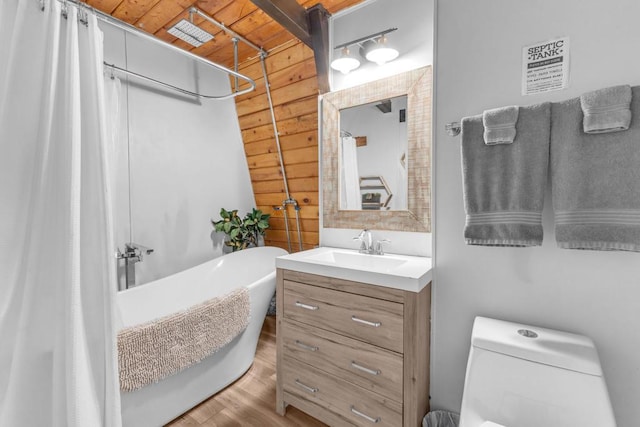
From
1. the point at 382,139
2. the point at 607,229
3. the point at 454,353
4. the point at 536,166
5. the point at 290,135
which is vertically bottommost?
the point at 454,353

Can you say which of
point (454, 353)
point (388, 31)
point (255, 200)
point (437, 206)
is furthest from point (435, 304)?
point (255, 200)

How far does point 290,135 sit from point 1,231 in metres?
1.85

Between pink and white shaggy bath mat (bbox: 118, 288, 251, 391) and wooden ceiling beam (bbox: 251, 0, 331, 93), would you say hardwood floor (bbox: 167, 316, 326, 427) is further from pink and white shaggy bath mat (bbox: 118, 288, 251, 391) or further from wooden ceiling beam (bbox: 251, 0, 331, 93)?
wooden ceiling beam (bbox: 251, 0, 331, 93)

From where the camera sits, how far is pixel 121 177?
2.18 meters

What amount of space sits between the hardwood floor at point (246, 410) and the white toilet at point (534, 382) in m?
0.95

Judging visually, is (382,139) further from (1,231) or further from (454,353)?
(1,231)

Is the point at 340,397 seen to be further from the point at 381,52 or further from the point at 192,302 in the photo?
the point at 381,52

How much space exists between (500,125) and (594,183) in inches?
13.4

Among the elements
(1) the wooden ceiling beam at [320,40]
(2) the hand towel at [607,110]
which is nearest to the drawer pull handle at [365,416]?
(2) the hand towel at [607,110]

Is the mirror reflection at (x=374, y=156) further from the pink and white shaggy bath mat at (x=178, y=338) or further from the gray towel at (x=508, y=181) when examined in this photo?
the pink and white shaggy bath mat at (x=178, y=338)

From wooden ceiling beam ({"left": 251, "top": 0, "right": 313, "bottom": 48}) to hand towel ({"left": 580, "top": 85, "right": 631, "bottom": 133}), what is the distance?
1554mm

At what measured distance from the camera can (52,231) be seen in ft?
2.96

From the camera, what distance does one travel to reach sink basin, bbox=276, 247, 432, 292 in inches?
47.2

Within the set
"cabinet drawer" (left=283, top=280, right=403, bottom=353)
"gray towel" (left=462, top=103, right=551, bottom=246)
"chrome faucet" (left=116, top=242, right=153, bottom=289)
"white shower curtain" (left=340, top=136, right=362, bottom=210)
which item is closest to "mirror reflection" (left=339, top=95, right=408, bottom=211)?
"white shower curtain" (left=340, top=136, right=362, bottom=210)
